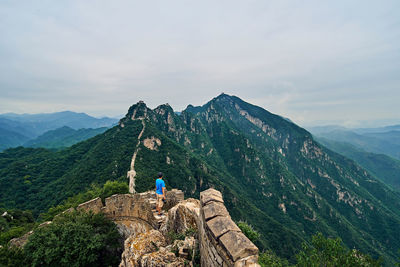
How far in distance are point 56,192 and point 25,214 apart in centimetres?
2339

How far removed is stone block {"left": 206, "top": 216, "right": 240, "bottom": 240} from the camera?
4.80 metres

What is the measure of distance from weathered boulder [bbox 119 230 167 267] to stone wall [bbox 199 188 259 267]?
11.2 feet

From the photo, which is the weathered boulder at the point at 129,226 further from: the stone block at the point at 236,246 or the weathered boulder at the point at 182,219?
the stone block at the point at 236,246

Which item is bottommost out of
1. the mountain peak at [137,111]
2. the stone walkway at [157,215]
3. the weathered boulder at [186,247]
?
the stone walkway at [157,215]

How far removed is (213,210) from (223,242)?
4.43ft

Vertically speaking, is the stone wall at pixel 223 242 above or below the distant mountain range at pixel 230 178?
above

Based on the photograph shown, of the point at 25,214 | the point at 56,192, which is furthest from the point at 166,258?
the point at 56,192

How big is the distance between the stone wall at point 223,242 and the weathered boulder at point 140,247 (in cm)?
342

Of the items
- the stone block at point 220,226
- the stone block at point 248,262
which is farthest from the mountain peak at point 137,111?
the stone block at point 248,262

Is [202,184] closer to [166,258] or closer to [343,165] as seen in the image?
[166,258]

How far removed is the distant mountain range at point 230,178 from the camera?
5453 cm

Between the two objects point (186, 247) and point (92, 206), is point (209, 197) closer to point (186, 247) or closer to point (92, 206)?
point (186, 247)

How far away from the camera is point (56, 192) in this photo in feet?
158

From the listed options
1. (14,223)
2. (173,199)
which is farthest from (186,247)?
(14,223)
